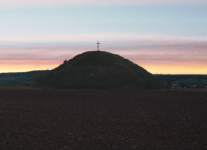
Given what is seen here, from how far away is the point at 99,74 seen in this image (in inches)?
3696

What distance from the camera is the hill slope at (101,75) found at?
287ft

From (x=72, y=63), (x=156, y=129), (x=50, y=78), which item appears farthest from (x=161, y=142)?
(x=72, y=63)

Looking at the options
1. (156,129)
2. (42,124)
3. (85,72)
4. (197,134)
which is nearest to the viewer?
(197,134)

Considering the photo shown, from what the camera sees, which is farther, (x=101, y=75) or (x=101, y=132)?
(x=101, y=75)

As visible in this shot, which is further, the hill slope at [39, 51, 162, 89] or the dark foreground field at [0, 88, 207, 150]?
the hill slope at [39, 51, 162, 89]

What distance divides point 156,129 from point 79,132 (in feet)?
23.1

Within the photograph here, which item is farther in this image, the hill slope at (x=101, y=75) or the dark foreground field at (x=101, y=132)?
the hill slope at (x=101, y=75)

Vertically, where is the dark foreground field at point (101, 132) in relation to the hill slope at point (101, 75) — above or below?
below

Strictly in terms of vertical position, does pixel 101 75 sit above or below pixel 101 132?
above

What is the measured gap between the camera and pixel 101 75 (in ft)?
305

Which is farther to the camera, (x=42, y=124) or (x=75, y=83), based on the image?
(x=75, y=83)

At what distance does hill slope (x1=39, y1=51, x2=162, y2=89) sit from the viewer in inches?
3442

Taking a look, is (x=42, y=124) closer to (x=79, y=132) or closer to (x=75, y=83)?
(x=79, y=132)

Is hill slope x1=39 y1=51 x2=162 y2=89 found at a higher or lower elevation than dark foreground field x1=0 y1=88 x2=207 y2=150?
higher
